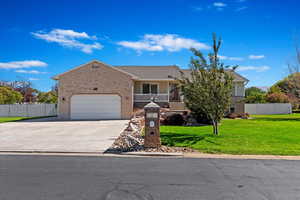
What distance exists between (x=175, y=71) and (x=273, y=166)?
21.2 meters

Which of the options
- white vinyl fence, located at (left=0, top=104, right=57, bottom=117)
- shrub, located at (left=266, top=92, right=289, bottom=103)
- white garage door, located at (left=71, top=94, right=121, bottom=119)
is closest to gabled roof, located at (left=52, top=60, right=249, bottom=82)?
white garage door, located at (left=71, top=94, right=121, bottom=119)

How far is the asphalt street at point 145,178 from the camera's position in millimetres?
4398

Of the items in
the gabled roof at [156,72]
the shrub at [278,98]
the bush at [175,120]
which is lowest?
the bush at [175,120]

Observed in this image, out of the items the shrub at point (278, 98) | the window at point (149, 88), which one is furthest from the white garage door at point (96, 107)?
the shrub at point (278, 98)

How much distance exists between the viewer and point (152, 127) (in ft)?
28.5

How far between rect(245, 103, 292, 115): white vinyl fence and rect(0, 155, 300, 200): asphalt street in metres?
26.6

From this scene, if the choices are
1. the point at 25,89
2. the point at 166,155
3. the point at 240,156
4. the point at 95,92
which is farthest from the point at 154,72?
the point at 25,89

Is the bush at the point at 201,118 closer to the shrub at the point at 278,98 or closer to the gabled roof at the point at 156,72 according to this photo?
the gabled roof at the point at 156,72

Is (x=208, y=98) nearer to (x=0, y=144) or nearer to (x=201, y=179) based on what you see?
(x=201, y=179)

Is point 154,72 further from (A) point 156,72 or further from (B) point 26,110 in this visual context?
(B) point 26,110

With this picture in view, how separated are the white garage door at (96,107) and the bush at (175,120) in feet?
20.2

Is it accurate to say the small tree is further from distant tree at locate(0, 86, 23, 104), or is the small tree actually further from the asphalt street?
distant tree at locate(0, 86, 23, 104)

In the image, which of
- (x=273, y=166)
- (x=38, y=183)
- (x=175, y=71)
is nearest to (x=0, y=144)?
(x=38, y=183)

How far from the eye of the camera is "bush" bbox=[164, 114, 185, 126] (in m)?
17.1
